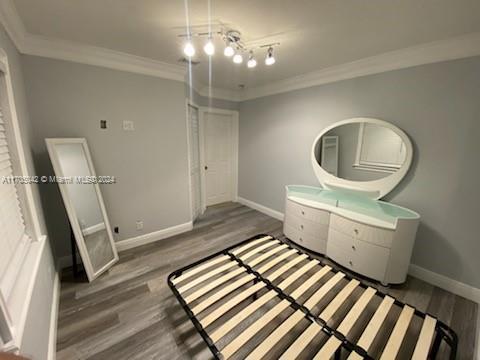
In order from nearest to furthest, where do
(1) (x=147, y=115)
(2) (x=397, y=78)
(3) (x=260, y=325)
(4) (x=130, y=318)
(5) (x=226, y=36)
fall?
(3) (x=260, y=325) < (4) (x=130, y=318) < (5) (x=226, y=36) < (2) (x=397, y=78) < (1) (x=147, y=115)

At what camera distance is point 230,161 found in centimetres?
453

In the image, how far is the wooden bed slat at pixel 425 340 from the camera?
3.87 ft

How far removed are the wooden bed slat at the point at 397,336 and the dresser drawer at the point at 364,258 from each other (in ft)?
1.90

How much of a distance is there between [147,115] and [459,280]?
3908mm

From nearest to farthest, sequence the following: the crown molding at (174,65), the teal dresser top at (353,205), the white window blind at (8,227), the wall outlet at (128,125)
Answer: the white window blind at (8,227), the crown molding at (174,65), the teal dresser top at (353,205), the wall outlet at (128,125)

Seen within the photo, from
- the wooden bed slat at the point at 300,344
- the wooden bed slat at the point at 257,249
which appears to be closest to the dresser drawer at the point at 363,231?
the wooden bed slat at the point at 257,249

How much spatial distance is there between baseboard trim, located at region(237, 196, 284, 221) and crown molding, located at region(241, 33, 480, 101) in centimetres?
218

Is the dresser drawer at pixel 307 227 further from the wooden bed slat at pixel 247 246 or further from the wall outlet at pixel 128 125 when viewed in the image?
the wall outlet at pixel 128 125

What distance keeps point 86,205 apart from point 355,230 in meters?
3.00

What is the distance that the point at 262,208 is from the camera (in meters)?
4.07

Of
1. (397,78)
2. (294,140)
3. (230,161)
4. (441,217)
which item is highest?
(397,78)

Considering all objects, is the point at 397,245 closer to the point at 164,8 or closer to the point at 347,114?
the point at 347,114

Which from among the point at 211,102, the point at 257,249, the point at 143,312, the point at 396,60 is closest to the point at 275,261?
the point at 257,249

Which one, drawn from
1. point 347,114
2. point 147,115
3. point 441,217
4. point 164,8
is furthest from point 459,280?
point 147,115
